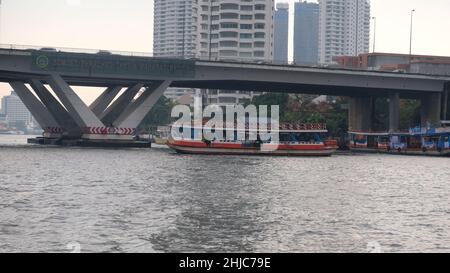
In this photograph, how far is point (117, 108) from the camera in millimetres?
107625

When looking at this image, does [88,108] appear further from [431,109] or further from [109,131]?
[431,109]

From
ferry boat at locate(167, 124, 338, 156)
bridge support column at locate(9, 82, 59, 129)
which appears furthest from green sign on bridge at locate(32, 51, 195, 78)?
bridge support column at locate(9, 82, 59, 129)

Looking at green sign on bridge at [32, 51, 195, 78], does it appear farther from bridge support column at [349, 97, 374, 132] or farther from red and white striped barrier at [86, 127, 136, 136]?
bridge support column at [349, 97, 374, 132]

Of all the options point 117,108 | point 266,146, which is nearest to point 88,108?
point 117,108

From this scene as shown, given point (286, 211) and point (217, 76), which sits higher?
point (217, 76)

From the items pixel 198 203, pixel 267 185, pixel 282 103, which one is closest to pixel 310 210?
pixel 198 203

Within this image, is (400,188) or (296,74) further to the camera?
(296,74)

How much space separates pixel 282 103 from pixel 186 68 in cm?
6839

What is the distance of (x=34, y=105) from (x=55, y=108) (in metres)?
4.43

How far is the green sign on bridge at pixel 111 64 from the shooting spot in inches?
3546

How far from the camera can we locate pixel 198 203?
3694cm

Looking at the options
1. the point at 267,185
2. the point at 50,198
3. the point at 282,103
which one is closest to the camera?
the point at 50,198

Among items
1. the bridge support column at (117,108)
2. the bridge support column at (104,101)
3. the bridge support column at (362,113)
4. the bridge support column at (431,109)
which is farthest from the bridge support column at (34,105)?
the bridge support column at (431,109)

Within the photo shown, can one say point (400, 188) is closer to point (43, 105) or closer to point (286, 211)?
point (286, 211)
